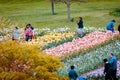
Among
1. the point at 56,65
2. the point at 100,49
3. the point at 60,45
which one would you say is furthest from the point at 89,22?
the point at 56,65

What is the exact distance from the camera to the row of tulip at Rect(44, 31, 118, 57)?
3438 centimetres

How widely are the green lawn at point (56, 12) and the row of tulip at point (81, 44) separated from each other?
8.77 metres

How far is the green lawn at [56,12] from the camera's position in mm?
55069

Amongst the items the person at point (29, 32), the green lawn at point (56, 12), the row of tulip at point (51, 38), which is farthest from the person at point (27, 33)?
the green lawn at point (56, 12)

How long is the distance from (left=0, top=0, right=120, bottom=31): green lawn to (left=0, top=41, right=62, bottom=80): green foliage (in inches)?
1074

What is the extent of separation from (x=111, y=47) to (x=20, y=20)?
29.1 meters

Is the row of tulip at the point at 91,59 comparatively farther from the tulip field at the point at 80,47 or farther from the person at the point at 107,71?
the person at the point at 107,71

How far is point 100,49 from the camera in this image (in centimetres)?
3306

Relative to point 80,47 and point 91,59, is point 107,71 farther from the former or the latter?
point 80,47

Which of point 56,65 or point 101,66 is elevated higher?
point 56,65

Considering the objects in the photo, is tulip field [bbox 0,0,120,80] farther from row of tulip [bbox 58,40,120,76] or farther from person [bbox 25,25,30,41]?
person [bbox 25,25,30,41]

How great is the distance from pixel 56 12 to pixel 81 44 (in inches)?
1208

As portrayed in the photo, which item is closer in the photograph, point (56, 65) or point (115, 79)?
point (56, 65)

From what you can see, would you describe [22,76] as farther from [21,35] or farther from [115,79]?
[21,35]
